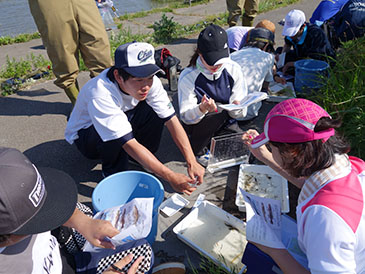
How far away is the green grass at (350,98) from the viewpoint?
2572 millimetres

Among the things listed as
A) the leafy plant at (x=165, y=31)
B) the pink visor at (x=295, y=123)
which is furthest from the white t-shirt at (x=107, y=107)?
the leafy plant at (x=165, y=31)

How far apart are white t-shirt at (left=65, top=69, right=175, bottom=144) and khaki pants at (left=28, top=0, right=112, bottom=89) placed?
3.99 feet

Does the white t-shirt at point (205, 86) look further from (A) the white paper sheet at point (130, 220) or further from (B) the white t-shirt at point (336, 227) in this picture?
(B) the white t-shirt at point (336, 227)

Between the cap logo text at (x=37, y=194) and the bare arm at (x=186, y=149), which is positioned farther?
the bare arm at (x=186, y=149)

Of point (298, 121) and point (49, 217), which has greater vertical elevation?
point (298, 121)

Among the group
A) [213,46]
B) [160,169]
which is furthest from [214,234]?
[213,46]

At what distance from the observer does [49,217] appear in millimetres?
1233

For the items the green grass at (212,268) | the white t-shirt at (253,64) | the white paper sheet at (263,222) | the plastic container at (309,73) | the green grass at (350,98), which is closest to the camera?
the white paper sheet at (263,222)

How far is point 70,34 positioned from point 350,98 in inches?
124

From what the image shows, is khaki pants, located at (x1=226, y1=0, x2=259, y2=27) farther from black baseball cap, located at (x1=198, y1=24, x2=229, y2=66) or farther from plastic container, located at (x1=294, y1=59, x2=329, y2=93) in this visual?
black baseball cap, located at (x1=198, y1=24, x2=229, y2=66)

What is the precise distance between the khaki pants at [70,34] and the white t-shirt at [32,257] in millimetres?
2609

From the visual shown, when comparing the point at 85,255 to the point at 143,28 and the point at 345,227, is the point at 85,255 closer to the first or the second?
the point at 345,227

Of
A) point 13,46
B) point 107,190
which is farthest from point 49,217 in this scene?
point 13,46

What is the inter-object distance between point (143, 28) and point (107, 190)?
6.14 metres
